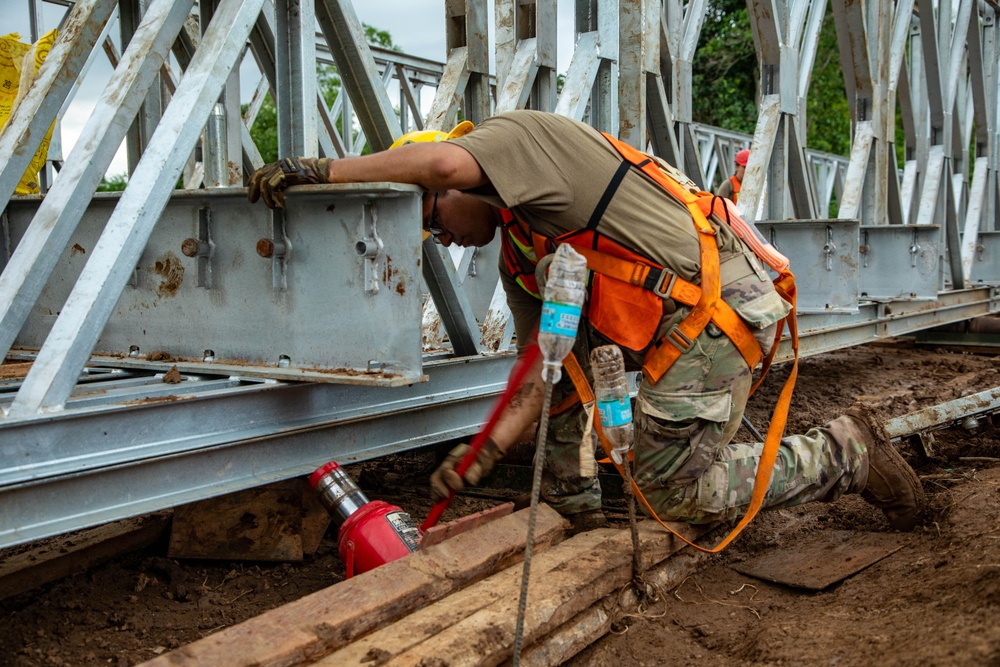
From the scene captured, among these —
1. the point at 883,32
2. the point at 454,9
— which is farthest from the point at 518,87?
the point at 883,32

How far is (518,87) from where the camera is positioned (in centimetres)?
423

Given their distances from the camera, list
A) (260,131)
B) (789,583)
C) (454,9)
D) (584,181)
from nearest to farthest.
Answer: (584,181) < (789,583) < (454,9) < (260,131)

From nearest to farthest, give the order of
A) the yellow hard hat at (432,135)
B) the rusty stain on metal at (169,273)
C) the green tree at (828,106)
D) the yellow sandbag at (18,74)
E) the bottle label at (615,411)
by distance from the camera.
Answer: the bottle label at (615,411), the yellow hard hat at (432,135), the rusty stain on metal at (169,273), the yellow sandbag at (18,74), the green tree at (828,106)

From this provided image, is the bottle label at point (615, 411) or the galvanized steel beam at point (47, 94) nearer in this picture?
the bottle label at point (615, 411)

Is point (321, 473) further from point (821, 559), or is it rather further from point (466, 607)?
point (821, 559)

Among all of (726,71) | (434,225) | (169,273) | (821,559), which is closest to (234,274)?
(169,273)

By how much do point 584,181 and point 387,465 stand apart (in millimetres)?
2515

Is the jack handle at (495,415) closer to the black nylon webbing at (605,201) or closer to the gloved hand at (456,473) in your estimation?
the gloved hand at (456,473)

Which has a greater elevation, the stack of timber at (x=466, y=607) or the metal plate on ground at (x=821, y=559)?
the stack of timber at (x=466, y=607)

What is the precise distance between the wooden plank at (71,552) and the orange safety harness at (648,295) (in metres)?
1.87

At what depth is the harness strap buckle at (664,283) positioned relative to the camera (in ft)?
10.0

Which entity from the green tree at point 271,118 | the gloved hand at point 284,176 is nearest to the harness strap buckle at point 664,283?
the gloved hand at point 284,176

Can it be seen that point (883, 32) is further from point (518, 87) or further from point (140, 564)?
point (140, 564)

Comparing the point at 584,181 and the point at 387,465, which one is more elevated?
the point at 584,181
